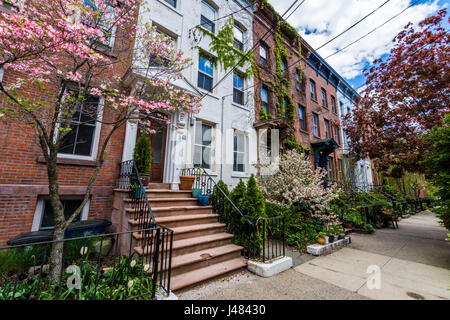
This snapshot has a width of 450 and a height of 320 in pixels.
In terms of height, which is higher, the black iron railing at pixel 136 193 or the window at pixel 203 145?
the window at pixel 203 145

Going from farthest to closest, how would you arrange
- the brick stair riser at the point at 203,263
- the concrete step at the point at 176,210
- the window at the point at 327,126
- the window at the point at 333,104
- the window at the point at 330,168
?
the window at the point at 333,104
the window at the point at 327,126
the window at the point at 330,168
the concrete step at the point at 176,210
the brick stair riser at the point at 203,263

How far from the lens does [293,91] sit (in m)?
12.8

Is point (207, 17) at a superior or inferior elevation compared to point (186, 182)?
superior

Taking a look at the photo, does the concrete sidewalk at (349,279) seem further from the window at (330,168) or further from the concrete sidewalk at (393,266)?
the window at (330,168)

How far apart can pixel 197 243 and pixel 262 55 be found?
11.7 metres

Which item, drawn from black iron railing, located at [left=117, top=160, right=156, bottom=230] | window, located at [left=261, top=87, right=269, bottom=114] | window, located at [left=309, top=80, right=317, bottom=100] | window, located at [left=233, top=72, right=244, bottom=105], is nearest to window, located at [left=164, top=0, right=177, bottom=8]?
window, located at [left=233, top=72, right=244, bottom=105]

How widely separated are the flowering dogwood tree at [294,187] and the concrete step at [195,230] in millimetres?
2674

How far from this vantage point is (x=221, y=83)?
29.0 ft

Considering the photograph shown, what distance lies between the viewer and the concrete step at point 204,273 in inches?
126

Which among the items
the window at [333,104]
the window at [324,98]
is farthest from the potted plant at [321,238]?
the window at [333,104]

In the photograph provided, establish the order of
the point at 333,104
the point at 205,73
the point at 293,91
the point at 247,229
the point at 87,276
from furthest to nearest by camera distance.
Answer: the point at 333,104 → the point at 293,91 → the point at 205,73 → the point at 247,229 → the point at 87,276

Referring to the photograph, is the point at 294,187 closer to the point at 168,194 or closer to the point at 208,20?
the point at 168,194

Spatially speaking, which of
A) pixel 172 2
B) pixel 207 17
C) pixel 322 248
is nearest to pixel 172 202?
pixel 322 248
